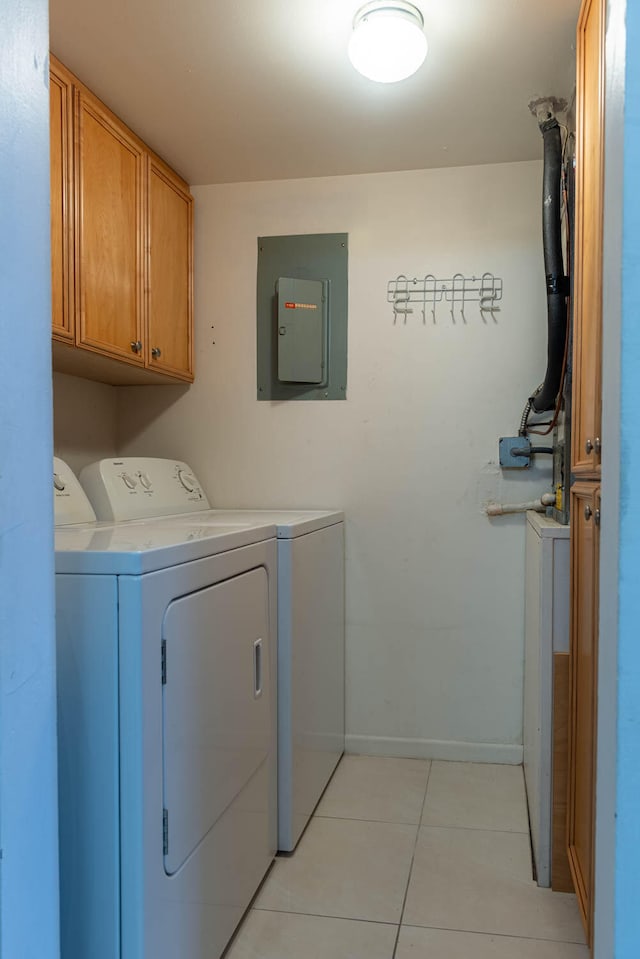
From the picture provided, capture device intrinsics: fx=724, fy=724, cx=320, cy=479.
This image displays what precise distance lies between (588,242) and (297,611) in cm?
128

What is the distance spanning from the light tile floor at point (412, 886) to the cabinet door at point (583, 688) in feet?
0.72

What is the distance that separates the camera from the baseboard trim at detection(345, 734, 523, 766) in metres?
2.81

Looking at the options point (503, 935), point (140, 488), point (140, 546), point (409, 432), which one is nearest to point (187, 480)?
point (140, 488)

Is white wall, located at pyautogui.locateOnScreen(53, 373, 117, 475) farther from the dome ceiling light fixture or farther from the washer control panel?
the dome ceiling light fixture

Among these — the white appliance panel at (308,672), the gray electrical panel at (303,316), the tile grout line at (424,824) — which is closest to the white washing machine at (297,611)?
the white appliance panel at (308,672)

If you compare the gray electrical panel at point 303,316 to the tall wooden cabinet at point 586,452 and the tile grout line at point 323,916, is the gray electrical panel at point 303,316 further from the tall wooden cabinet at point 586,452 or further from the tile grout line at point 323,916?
the tile grout line at point 323,916

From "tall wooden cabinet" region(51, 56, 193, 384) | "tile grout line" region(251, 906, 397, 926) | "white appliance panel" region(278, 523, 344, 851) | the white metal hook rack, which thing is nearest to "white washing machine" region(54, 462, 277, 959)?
"tile grout line" region(251, 906, 397, 926)

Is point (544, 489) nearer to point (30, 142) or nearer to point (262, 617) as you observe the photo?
point (262, 617)

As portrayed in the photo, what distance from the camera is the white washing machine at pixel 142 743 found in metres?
1.23

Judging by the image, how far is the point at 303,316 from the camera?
9.52ft

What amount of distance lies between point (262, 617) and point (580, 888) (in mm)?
976

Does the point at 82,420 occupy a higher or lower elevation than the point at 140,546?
higher

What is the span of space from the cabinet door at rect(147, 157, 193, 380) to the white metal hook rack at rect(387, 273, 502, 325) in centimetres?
83

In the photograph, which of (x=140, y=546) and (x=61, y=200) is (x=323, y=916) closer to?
(x=140, y=546)
